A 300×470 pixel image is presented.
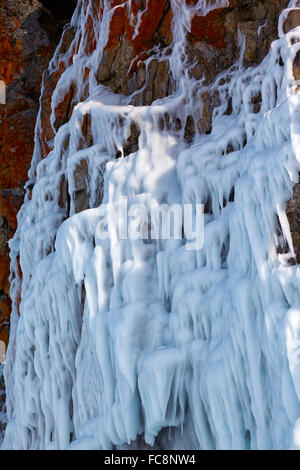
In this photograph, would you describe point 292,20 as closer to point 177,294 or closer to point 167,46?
point 167,46

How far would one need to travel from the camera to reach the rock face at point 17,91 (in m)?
9.69

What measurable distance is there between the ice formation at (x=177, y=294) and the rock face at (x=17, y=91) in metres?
Result: 3.30

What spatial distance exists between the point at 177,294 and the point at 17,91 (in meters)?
7.23

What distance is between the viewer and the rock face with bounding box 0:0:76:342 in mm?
9688

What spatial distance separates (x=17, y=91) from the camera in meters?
9.99

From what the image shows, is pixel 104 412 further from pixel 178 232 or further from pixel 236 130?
pixel 236 130

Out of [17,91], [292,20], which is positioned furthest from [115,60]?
[17,91]

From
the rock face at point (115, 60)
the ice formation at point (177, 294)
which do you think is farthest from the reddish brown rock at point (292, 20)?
the ice formation at point (177, 294)

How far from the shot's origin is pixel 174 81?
19.3 feet

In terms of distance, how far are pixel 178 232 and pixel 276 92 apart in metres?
1.51

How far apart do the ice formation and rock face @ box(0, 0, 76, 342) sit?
3.30 metres

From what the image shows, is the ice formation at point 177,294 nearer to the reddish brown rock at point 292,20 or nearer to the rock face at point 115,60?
the rock face at point 115,60

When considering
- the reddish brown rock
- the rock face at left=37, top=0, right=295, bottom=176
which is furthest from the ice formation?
the reddish brown rock
